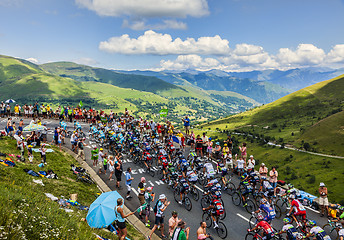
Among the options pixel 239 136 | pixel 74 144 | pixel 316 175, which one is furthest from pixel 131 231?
pixel 239 136

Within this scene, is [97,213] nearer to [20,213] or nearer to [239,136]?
[20,213]

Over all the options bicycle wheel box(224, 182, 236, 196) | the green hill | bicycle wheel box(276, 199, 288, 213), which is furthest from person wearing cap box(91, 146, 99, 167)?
the green hill

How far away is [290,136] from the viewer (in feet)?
225

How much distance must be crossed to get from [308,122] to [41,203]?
290 ft

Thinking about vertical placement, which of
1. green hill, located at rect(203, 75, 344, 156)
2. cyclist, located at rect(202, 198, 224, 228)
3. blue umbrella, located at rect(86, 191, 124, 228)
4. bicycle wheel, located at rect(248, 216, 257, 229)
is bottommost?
green hill, located at rect(203, 75, 344, 156)

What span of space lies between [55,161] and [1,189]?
39.4 feet

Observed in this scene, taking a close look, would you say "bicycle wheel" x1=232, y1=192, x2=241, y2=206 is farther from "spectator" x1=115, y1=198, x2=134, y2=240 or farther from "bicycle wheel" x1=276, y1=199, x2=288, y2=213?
"spectator" x1=115, y1=198, x2=134, y2=240

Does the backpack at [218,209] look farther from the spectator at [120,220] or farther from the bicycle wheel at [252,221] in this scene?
the spectator at [120,220]

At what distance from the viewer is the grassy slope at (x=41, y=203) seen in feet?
20.2

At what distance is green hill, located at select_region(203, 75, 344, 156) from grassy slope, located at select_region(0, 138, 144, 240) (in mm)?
51351

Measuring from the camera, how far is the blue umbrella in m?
9.22

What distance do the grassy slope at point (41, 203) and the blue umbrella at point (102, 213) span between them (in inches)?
15.9

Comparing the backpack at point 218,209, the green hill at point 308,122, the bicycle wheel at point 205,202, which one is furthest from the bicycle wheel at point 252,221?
the green hill at point 308,122

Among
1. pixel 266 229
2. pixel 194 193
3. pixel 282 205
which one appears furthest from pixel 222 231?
pixel 282 205
